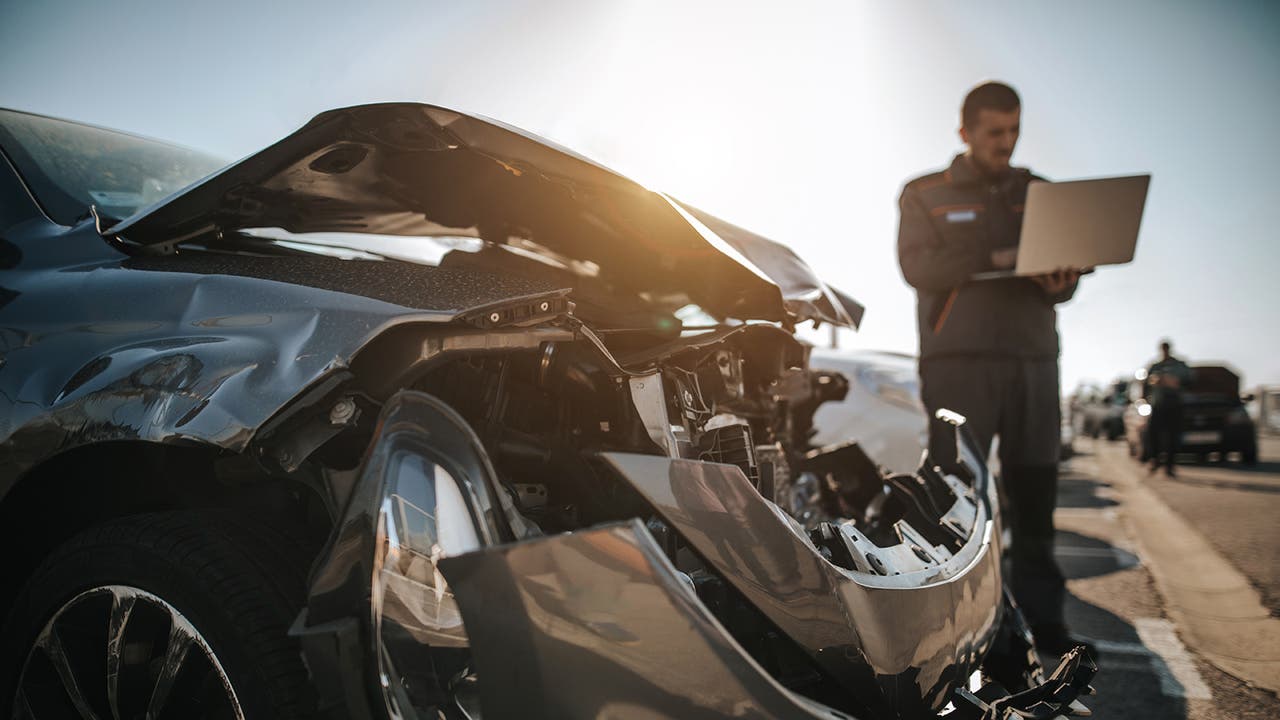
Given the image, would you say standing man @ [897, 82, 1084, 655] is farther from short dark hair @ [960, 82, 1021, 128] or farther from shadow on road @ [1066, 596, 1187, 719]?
shadow on road @ [1066, 596, 1187, 719]

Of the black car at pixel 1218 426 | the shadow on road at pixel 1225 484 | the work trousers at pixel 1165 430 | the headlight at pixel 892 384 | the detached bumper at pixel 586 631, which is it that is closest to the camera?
the detached bumper at pixel 586 631

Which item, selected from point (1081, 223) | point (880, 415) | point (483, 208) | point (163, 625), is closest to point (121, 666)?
point (163, 625)

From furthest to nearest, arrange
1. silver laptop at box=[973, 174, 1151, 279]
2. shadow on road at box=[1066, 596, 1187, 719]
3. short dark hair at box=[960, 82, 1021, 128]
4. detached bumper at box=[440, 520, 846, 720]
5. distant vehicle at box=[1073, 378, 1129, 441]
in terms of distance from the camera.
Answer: distant vehicle at box=[1073, 378, 1129, 441] < short dark hair at box=[960, 82, 1021, 128] < silver laptop at box=[973, 174, 1151, 279] < shadow on road at box=[1066, 596, 1187, 719] < detached bumper at box=[440, 520, 846, 720]

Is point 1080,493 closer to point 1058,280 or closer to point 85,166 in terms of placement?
point 1058,280

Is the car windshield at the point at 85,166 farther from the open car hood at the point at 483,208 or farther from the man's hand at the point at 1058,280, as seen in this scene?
the man's hand at the point at 1058,280

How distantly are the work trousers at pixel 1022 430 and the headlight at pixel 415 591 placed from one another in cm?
250

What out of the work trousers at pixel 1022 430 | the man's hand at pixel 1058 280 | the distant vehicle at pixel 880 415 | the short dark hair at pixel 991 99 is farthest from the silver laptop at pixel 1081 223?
the distant vehicle at pixel 880 415

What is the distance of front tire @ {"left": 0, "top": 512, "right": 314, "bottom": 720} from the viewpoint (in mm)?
1242

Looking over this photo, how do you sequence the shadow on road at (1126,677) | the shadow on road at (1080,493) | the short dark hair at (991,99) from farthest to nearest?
the shadow on road at (1080,493) < the short dark hair at (991,99) < the shadow on road at (1126,677)

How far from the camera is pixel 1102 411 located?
76.3ft

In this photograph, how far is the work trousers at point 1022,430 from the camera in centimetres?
305

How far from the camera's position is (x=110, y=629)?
137 cm

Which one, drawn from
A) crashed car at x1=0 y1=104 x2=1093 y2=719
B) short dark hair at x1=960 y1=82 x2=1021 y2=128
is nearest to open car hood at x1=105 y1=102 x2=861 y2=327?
crashed car at x1=0 y1=104 x2=1093 y2=719

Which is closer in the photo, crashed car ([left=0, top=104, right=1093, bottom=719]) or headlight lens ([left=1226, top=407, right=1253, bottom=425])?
crashed car ([left=0, top=104, right=1093, bottom=719])
